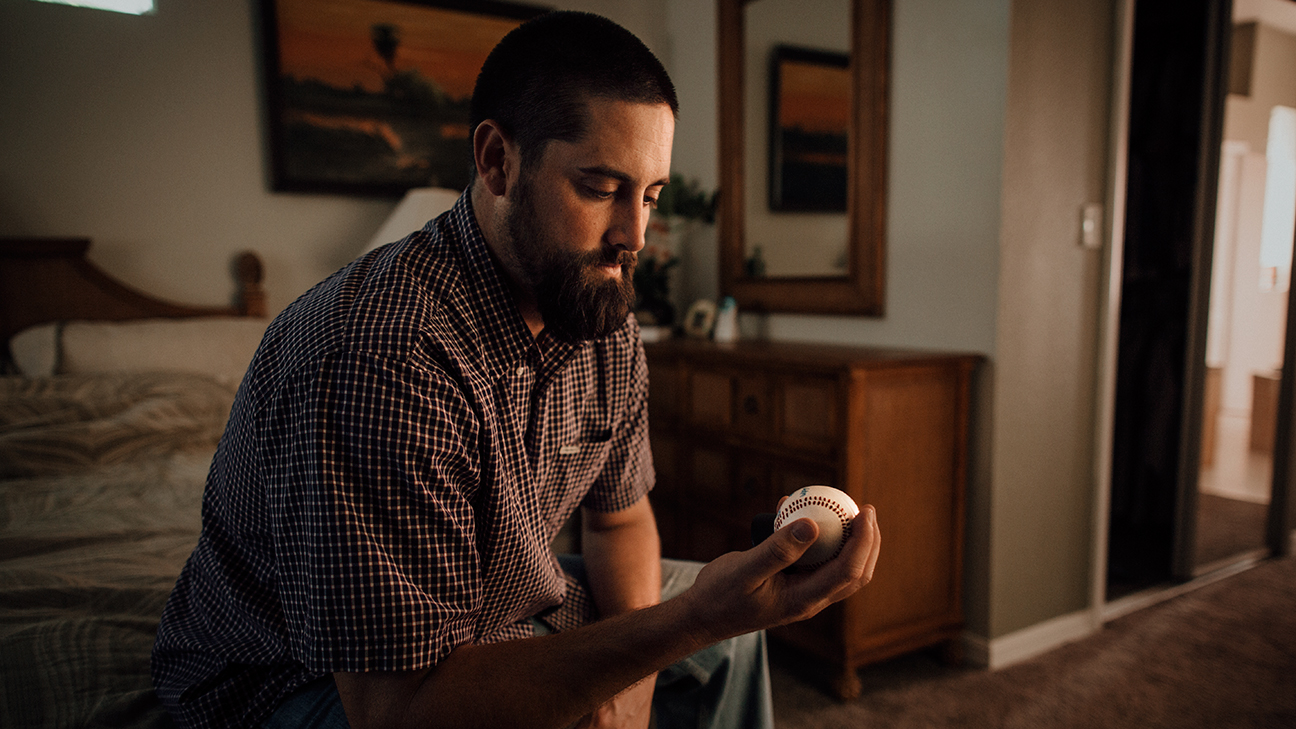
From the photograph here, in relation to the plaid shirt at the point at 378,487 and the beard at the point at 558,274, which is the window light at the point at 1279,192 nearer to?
the beard at the point at 558,274

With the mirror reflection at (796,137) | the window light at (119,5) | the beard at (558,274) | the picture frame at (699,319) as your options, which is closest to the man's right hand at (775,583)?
the beard at (558,274)

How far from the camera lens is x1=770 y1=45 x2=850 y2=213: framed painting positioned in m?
2.36

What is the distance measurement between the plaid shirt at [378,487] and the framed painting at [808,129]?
166 cm

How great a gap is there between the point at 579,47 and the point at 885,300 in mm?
1661

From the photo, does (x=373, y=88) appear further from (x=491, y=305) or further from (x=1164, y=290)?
(x=1164, y=290)

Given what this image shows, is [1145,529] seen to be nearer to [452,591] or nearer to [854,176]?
[854,176]

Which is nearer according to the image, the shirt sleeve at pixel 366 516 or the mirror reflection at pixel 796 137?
the shirt sleeve at pixel 366 516

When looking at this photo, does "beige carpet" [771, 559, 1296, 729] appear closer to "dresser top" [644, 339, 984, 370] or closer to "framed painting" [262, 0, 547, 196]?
"dresser top" [644, 339, 984, 370]

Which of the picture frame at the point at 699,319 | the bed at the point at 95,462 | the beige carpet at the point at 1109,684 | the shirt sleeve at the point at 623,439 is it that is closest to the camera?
the bed at the point at 95,462

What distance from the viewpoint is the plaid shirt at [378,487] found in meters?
0.66

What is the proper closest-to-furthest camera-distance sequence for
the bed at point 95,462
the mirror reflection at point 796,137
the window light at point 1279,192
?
the bed at point 95,462 < the mirror reflection at point 796,137 < the window light at point 1279,192

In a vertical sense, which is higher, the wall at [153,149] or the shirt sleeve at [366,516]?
the wall at [153,149]

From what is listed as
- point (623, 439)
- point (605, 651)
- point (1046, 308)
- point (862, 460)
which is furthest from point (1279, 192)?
point (605, 651)

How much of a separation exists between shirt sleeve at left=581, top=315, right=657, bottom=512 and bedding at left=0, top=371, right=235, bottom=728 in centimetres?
63
